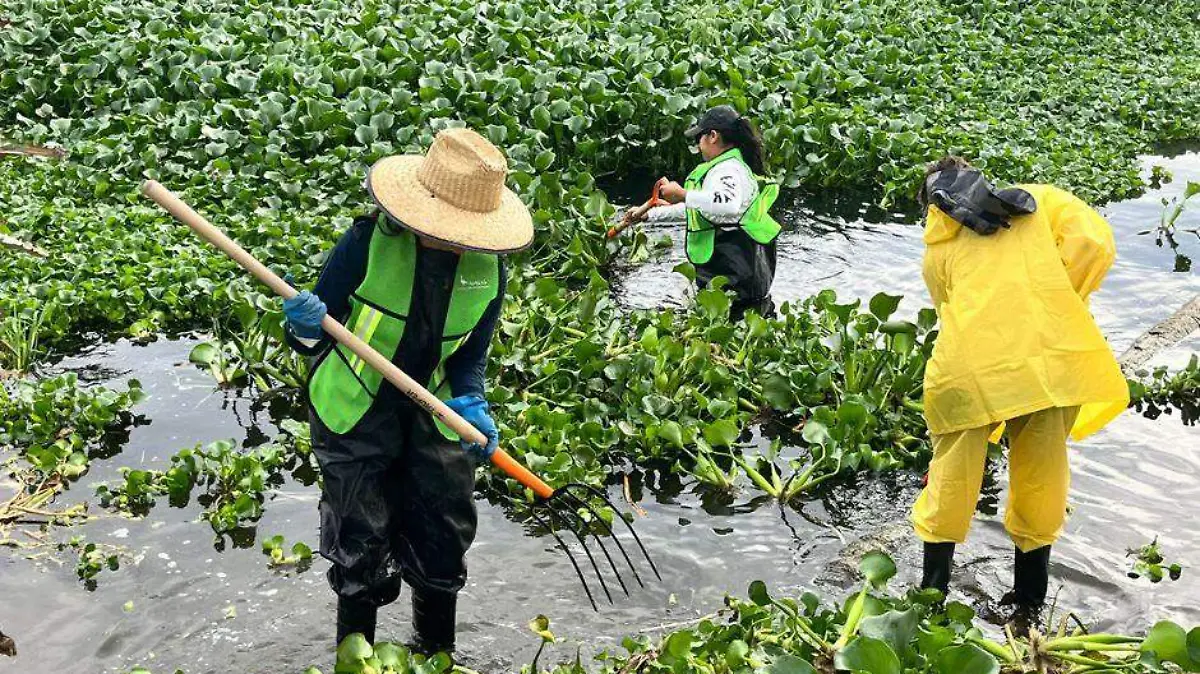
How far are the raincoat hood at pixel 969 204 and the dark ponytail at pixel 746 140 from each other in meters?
2.12

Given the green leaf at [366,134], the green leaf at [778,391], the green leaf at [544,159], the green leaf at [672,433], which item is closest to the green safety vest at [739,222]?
the green leaf at [778,391]

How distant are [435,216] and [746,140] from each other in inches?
128

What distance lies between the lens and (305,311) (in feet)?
11.3

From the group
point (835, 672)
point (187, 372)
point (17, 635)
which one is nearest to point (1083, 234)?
point (835, 672)

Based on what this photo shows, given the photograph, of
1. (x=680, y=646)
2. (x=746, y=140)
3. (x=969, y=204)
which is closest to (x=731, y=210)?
(x=746, y=140)

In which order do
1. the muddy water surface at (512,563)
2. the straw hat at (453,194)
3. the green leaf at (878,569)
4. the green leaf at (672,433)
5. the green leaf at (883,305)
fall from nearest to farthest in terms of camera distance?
the straw hat at (453,194) < the green leaf at (878,569) < the muddy water surface at (512,563) < the green leaf at (672,433) < the green leaf at (883,305)

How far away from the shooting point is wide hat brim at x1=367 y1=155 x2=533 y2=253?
136 inches

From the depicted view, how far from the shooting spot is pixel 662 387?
600 cm

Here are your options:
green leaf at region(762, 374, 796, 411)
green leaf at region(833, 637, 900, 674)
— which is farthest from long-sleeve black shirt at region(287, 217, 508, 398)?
green leaf at region(762, 374, 796, 411)

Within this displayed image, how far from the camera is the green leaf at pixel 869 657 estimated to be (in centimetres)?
345

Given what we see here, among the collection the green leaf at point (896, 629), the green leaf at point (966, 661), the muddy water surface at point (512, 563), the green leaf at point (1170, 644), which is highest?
the green leaf at point (1170, 644)

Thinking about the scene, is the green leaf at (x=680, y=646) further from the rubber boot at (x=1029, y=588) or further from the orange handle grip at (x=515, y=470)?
the rubber boot at (x=1029, y=588)

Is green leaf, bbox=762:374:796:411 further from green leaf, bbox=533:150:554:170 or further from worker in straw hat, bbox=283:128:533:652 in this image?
green leaf, bbox=533:150:554:170

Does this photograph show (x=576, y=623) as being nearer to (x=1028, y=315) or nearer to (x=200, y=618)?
(x=200, y=618)
